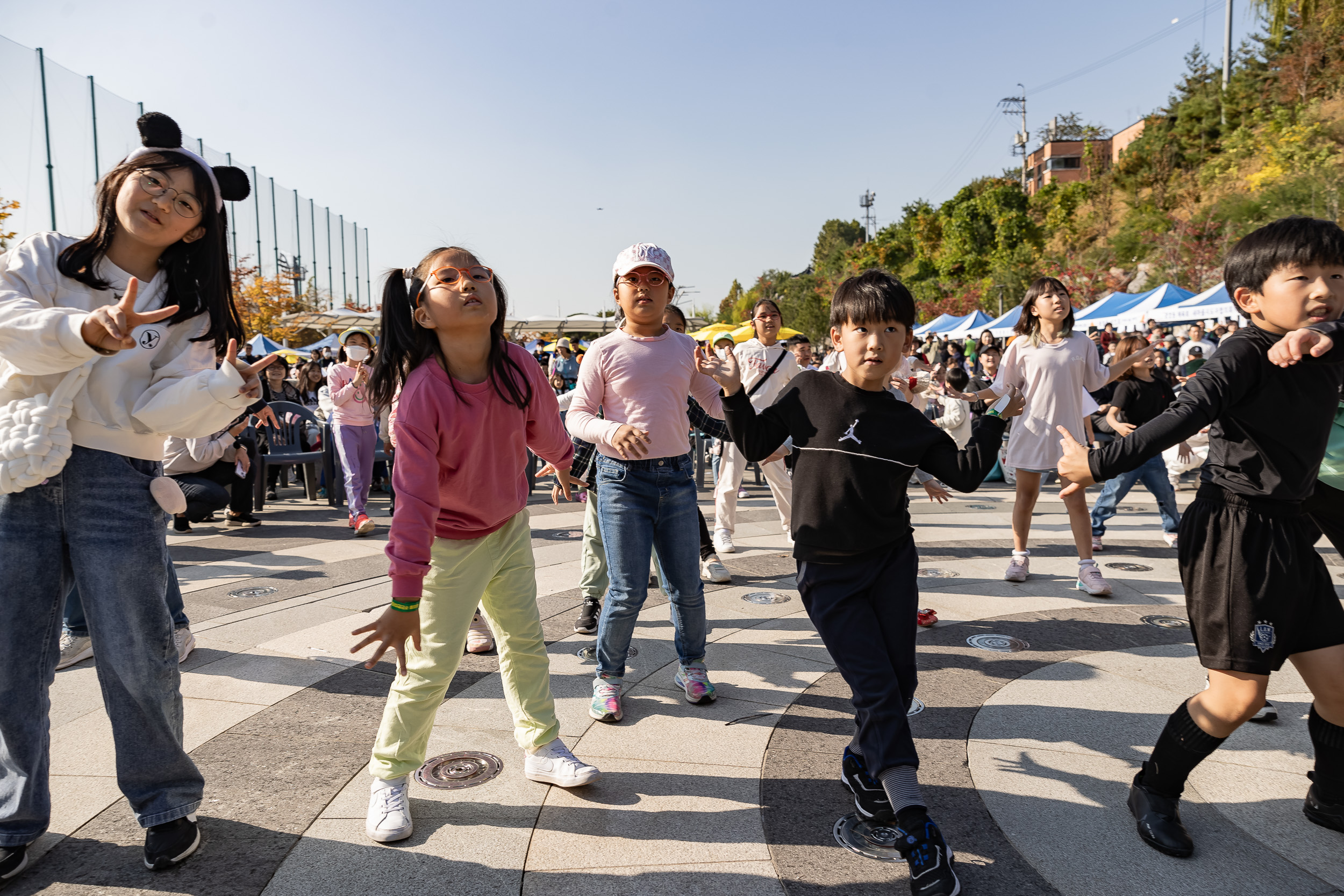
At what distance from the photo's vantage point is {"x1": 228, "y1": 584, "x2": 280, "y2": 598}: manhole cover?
5492mm

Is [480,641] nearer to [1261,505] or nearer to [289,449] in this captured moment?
[1261,505]

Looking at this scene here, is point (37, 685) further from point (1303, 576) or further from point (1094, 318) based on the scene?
point (1094, 318)

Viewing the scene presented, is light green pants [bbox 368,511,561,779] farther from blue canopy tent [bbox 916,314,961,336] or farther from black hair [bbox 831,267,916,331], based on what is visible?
blue canopy tent [bbox 916,314,961,336]

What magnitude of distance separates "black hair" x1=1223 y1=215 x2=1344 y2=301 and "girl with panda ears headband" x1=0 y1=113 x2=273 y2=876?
2.95m

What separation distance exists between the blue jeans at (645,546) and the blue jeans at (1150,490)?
14.9 ft

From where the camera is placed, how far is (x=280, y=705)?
3594 millimetres

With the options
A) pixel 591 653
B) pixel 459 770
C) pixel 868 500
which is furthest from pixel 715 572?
pixel 868 500

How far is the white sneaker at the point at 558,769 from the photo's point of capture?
280 cm

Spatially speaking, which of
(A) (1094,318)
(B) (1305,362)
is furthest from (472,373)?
(A) (1094,318)

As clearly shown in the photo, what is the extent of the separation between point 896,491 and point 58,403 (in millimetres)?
2428

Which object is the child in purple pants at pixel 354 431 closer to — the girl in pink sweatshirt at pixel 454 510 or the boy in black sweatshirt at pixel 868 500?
the girl in pink sweatshirt at pixel 454 510

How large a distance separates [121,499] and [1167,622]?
5.17 meters

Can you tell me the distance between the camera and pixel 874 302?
2.63 meters

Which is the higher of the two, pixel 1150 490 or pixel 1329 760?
pixel 1150 490
